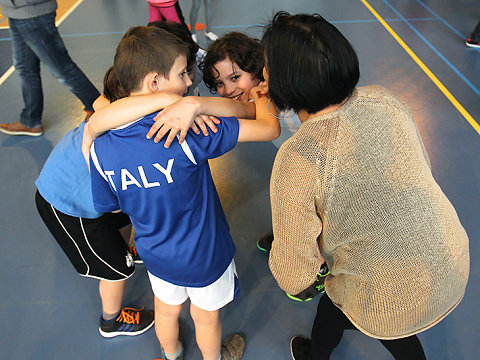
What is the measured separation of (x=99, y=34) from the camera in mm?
5363

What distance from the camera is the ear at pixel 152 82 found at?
1267 millimetres

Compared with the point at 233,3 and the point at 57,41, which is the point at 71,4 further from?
the point at 57,41

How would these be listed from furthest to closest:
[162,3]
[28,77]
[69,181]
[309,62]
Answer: [162,3] → [28,77] → [69,181] → [309,62]

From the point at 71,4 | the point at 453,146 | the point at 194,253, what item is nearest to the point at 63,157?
the point at 194,253

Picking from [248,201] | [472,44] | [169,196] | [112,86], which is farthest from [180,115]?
[472,44]

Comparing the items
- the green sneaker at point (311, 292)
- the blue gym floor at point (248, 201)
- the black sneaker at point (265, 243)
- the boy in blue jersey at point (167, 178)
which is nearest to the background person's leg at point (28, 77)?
the blue gym floor at point (248, 201)

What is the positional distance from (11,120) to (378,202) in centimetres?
390

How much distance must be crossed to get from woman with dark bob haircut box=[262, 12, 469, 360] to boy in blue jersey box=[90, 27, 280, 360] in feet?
0.96

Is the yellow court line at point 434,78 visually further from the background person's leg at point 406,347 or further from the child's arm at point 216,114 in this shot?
the child's arm at point 216,114

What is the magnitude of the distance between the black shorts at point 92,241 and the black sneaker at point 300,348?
3.21 ft

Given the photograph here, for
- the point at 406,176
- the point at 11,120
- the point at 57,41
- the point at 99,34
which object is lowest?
the point at 11,120

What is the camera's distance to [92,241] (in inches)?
66.6

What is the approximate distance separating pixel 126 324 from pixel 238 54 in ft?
5.35

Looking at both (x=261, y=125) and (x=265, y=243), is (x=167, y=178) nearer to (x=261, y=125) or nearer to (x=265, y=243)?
(x=261, y=125)
